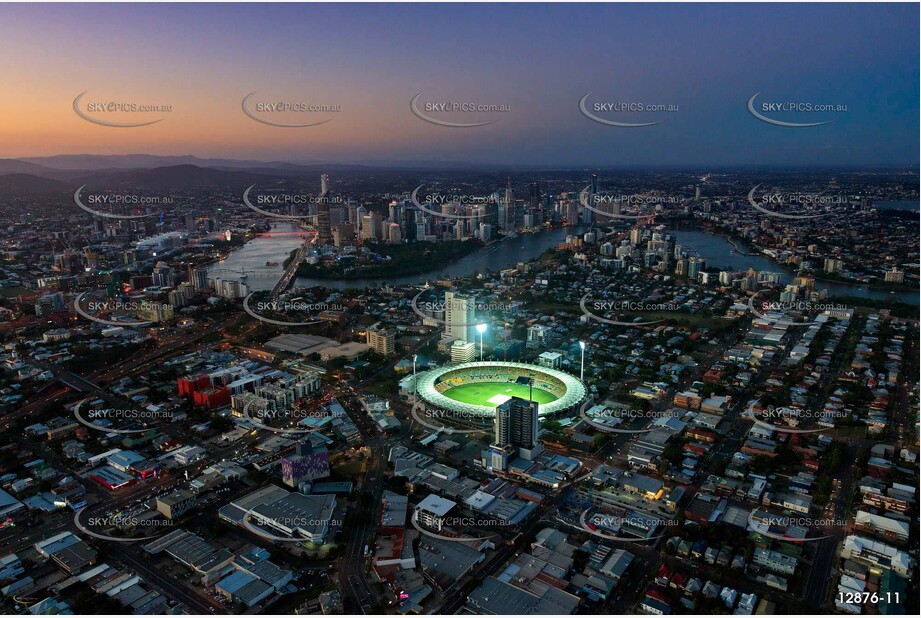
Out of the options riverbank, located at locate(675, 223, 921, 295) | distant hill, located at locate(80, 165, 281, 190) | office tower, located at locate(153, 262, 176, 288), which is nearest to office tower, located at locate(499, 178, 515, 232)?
riverbank, located at locate(675, 223, 921, 295)

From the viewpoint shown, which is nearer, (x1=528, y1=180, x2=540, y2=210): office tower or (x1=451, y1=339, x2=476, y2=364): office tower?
(x1=451, y1=339, x2=476, y2=364): office tower

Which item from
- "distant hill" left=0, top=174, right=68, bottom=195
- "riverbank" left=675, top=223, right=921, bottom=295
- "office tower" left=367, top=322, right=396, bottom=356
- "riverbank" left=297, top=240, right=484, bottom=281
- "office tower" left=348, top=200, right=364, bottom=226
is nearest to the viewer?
"office tower" left=367, top=322, right=396, bottom=356

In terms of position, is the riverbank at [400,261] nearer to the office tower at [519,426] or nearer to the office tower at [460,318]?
the office tower at [460,318]

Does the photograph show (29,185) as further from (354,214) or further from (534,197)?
(534,197)

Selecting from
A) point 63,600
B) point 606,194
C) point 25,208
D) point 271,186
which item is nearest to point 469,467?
point 63,600

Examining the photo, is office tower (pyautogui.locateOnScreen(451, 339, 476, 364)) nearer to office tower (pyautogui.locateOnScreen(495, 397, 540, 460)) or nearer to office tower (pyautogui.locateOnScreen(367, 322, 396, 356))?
office tower (pyautogui.locateOnScreen(367, 322, 396, 356))

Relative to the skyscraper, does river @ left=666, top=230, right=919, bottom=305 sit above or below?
below
